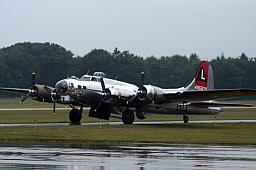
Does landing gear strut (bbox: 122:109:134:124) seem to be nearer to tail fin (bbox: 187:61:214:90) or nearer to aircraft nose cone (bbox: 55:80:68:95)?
aircraft nose cone (bbox: 55:80:68:95)

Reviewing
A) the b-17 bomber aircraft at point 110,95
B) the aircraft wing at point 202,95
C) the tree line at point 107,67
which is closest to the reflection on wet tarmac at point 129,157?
the aircraft wing at point 202,95

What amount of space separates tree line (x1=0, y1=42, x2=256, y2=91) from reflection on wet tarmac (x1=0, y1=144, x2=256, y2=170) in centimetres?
11066

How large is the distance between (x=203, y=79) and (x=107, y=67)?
94.5m

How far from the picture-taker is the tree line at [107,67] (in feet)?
470

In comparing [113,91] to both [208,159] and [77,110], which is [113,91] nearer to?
[77,110]

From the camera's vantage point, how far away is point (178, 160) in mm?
21641

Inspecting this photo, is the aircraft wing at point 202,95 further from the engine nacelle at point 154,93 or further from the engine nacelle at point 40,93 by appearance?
the engine nacelle at point 40,93

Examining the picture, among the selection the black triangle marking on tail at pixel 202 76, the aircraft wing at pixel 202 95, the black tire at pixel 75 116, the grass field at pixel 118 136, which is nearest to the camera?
the grass field at pixel 118 136

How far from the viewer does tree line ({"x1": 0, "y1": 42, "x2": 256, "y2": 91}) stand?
5635 inches

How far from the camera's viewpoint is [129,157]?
2258 cm

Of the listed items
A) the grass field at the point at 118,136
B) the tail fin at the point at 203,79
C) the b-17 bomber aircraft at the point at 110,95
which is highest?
the tail fin at the point at 203,79

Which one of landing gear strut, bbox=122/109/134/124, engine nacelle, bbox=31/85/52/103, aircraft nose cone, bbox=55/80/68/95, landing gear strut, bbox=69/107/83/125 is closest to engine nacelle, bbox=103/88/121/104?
landing gear strut, bbox=122/109/134/124

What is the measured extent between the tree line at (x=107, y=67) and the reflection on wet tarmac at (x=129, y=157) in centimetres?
11066

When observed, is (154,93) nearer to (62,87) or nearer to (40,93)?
(62,87)
